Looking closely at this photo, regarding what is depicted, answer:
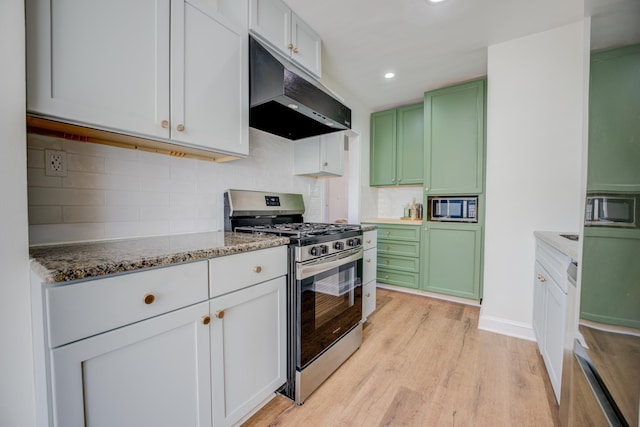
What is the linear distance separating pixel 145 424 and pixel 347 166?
323cm

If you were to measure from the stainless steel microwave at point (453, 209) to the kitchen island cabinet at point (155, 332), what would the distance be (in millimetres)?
2285

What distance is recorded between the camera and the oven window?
140 centimetres

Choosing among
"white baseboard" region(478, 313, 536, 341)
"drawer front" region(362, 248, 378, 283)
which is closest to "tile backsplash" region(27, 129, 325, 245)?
"drawer front" region(362, 248, 378, 283)

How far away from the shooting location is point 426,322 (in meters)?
2.42

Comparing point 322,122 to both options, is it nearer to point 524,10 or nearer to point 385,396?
point 524,10

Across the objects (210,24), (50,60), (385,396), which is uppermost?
(210,24)

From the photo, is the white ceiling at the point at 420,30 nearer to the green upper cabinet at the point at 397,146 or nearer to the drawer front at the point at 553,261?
the green upper cabinet at the point at 397,146

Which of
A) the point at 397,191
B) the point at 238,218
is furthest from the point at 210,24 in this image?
the point at 397,191

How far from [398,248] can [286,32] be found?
259 centimetres

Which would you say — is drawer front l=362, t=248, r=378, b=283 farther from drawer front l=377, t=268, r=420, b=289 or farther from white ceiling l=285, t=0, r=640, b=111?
white ceiling l=285, t=0, r=640, b=111

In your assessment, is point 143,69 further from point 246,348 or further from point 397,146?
point 397,146

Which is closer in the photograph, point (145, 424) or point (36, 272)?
point (36, 272)

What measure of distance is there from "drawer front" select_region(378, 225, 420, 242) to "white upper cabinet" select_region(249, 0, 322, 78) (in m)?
2.02

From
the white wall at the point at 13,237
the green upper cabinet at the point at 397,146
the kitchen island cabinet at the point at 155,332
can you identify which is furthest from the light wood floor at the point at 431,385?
the green upper cabinet at the point at 397,146
